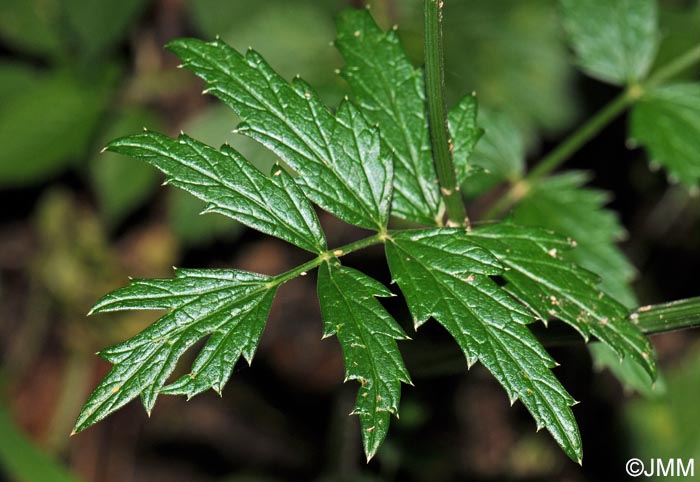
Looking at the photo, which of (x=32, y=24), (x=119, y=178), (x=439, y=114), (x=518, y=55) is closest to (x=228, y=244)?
(x=119, y=178)

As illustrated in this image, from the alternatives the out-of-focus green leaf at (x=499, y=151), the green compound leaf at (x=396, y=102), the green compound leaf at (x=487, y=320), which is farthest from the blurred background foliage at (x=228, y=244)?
the green compound leaf at (x=487, y=320)

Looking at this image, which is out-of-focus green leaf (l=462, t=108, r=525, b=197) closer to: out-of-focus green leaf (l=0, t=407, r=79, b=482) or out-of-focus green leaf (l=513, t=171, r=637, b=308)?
Answer: out-of-focus green leaf (l=513, t=171, r=637, b=308)

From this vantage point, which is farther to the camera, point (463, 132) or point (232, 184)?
point (463, 132)

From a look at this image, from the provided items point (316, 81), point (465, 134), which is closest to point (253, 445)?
point (316, 81)

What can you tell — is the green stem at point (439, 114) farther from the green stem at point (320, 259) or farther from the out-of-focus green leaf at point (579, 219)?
the out-of-focus green leaf at point (579, 219)

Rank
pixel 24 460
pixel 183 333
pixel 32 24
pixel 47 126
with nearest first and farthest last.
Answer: pixel 183 333 < pixel 24 460 < pixel 47 126 < pixel 32 24

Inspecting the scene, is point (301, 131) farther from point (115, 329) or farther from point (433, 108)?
point (115, 329)

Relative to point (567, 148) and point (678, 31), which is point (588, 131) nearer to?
point (567, 148)
